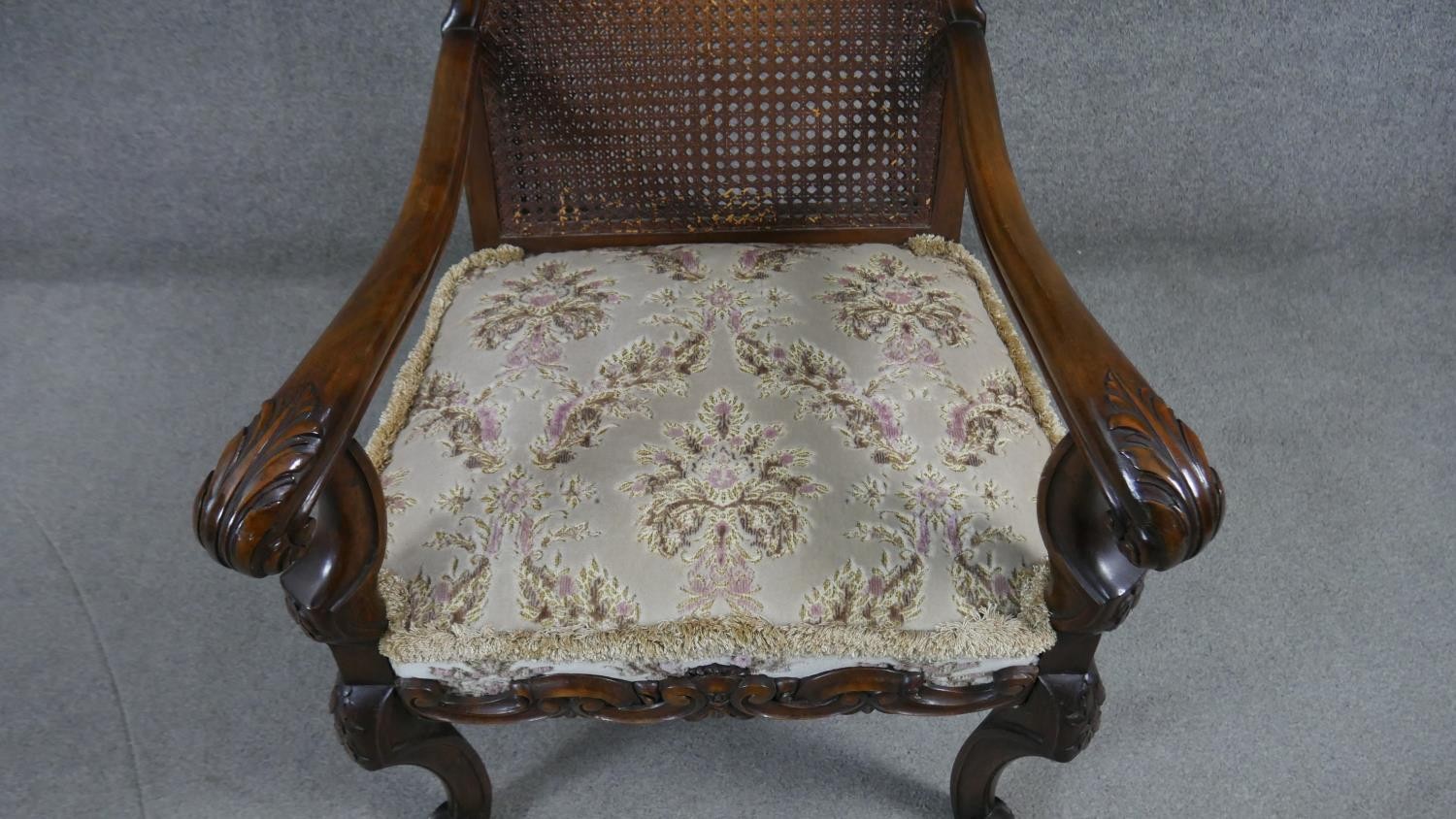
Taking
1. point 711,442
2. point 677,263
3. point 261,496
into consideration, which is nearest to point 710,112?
point 677,263

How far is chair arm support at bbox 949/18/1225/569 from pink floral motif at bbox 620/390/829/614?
19 cm

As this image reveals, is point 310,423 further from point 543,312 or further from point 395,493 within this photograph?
point 543,312

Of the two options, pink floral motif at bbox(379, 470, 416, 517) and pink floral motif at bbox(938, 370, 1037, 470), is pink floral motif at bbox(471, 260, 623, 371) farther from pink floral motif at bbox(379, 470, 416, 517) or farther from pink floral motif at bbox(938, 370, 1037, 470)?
pink floral motif at bbox(938, 370, 1037, 470)

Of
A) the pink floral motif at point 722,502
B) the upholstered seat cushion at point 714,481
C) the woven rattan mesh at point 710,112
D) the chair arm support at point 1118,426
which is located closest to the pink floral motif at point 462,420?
the upholstered seat cushion at point 714,481

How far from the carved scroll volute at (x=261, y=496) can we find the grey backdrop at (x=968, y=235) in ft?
1.79

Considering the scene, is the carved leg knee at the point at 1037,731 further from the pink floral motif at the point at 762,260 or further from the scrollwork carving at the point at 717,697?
the pink floral motif at the point at 762,260

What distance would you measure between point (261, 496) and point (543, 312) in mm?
361

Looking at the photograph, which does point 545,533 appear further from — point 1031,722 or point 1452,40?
point 1452,40

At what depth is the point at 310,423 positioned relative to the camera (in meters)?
0.58

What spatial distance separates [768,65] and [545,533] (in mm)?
486

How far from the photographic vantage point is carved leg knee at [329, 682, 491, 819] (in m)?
0.73

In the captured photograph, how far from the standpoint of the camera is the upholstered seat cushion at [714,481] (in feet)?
2.27

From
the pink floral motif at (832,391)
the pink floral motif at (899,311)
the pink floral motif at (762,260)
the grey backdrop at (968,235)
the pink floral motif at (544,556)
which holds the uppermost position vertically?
the pink floral motif at (762,260)

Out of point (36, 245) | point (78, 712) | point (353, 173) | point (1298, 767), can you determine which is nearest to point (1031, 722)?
point (1298, 767)
